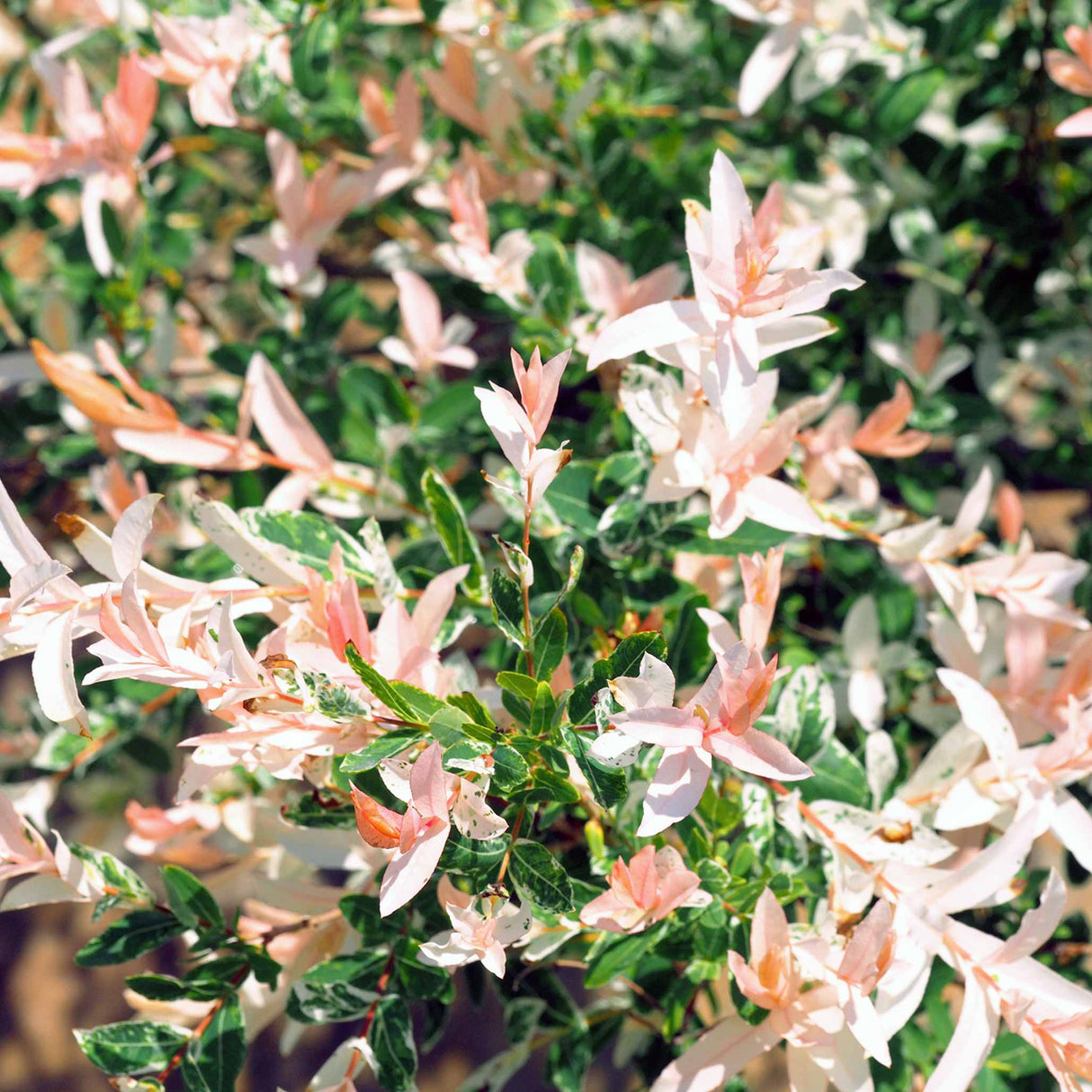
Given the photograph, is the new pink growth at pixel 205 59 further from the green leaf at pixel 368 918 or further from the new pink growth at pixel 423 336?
the green leaf at pixel 368 918

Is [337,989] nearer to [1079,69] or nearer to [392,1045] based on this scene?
[392,1045]

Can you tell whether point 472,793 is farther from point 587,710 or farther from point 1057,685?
point 1057,685

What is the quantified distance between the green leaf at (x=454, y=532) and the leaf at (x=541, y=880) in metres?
0.21

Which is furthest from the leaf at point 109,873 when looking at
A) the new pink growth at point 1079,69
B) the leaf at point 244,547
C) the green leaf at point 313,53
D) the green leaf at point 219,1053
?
the new pink growth at point 1079,69

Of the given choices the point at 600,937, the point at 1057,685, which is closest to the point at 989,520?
the point at 1057,685

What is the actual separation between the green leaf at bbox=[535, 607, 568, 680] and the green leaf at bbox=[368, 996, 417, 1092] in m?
0.28

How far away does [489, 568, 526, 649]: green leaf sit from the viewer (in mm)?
624

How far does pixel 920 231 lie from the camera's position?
113 centimetres

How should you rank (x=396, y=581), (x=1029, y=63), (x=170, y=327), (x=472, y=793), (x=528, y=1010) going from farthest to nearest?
1. (x=1029, y=63)
2. (x=170, y=327)
3. (x=528, y=1010)
4. (x=396, y=581)
5. (x=472, y=793)

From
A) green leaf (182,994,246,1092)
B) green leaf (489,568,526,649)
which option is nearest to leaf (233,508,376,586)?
green leaf (489,568,526,649)

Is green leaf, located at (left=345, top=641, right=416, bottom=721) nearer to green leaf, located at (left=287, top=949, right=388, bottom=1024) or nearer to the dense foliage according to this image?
the dense foliage

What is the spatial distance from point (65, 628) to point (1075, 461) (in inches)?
42.5

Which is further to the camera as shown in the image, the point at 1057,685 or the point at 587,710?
the point at 1057,685

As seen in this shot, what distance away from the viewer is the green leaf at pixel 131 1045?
0.71m
